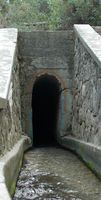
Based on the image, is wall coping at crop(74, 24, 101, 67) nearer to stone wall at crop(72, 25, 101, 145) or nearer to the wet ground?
stone wall at crop(72, 25, 101, 145)

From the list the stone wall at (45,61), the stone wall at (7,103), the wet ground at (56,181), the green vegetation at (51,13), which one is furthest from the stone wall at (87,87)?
the green vegetation at (51,13)

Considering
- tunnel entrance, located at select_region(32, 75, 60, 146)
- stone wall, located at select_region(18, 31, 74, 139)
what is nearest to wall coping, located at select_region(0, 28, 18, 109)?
stone wall, located at select_region(18, 31, 74, 139)

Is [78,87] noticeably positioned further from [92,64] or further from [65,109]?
[92,64]

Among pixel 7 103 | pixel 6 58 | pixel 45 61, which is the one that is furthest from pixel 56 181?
pixel 45 61

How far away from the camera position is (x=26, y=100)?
10258mm

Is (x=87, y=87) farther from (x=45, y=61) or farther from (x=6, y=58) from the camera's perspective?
(x=45, y=61)

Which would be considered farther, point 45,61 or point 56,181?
point 45,61

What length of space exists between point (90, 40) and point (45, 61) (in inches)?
80.9

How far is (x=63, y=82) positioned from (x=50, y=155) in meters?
2.33

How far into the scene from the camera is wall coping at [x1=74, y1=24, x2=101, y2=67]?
23.8ft

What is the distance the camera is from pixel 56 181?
6.20 m

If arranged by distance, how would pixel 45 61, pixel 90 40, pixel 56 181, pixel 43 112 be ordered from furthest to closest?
pixel 43 112 < pixel 45 61 < pixel 90 40 < pixel 56 181

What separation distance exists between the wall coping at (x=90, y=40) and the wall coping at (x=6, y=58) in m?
1.42

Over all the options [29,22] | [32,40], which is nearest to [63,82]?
[32,40]
